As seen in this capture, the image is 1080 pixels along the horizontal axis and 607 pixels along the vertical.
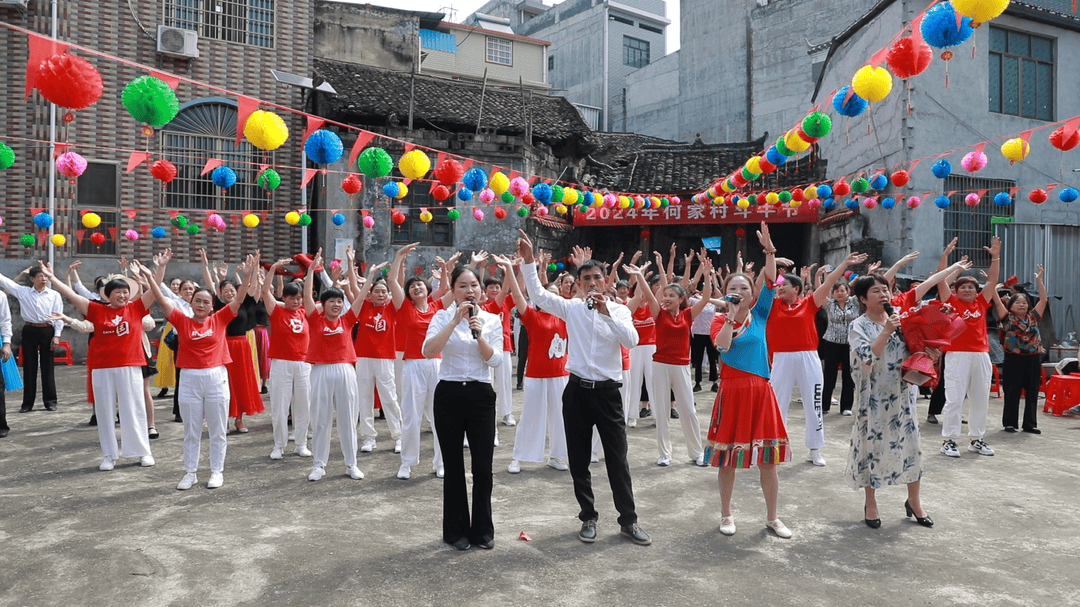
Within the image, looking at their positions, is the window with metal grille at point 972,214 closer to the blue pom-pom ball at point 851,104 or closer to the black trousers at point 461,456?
the blue pom-pom ball at point 851,104

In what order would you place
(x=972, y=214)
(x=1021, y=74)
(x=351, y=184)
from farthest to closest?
(x=1021, y=74)
(x=972, y=214)
(x=351, y=184)

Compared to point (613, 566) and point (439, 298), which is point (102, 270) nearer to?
point (439, 298)

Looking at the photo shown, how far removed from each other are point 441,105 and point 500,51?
8612 mm

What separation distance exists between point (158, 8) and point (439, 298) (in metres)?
13.9

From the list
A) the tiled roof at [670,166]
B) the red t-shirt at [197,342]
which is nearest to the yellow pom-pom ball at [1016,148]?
the red t-shirt at [197,342]

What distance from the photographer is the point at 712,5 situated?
27.4m

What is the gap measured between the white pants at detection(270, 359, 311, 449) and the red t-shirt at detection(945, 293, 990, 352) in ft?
21.6

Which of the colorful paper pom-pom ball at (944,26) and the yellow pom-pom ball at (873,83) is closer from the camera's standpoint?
the colorful paper pom-pom ball at (944,26)

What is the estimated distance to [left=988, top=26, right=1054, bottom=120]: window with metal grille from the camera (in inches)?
655

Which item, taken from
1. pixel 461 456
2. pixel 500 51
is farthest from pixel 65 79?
pixel 500 51

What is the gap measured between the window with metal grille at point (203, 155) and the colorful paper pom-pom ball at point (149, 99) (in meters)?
11.2

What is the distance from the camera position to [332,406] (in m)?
6.81

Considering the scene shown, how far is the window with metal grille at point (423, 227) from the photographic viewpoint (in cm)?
1907

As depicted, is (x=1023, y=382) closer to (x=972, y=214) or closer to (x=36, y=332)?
(x=972, y=214)
